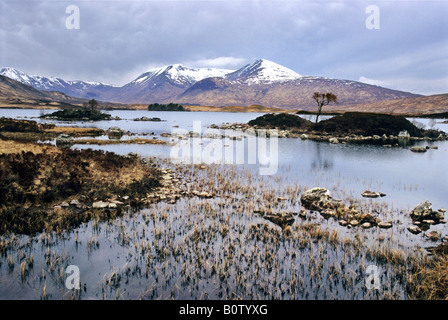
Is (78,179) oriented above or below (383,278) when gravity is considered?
above

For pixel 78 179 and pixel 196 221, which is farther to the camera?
pixel 78 179

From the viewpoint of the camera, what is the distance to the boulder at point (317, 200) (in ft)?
64.4

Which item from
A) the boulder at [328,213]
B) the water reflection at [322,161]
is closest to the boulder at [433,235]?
the boulder at [328,213]

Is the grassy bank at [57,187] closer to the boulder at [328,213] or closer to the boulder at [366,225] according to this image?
the boulder at [328,213]

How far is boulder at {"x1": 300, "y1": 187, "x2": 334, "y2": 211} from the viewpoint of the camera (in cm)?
1961

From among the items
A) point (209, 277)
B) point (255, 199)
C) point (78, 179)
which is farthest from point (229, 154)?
point (209, 277)

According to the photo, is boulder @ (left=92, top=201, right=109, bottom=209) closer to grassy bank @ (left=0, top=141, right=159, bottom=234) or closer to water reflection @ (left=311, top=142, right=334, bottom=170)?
grassy bank @ (left=0, top=141, right=159, bottom=234)

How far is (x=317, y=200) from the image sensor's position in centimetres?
2033

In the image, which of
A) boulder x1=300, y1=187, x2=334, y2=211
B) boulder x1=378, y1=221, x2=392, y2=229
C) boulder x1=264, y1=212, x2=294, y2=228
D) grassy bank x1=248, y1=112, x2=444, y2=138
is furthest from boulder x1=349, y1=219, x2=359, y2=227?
grassy bank x1=248, y1=112, x2=444, y2=138

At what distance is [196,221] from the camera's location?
1658cm

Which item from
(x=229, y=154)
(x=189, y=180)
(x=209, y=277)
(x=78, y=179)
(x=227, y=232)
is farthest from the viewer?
(x=229, y=154)
